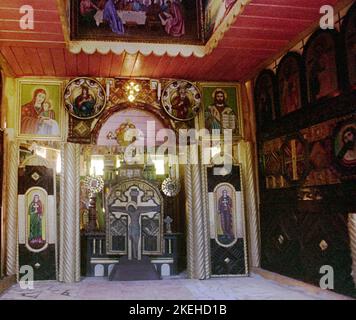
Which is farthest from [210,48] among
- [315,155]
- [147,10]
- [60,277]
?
[60,277]

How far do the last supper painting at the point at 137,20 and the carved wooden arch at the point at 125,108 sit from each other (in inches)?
54.2

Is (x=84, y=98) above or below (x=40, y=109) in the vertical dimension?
above

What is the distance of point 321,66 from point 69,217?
447 centimetres

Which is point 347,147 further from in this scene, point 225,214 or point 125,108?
point 125,108

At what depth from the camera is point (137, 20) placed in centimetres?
616

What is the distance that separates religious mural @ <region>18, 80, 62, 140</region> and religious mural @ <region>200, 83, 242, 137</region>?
2.62 metres

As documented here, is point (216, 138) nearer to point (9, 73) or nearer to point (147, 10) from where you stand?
point (147, 10)

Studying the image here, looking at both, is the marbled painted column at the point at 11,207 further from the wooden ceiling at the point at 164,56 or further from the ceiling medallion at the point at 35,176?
the wooden ceiling at the point at 164,56

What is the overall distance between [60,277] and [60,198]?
128cm

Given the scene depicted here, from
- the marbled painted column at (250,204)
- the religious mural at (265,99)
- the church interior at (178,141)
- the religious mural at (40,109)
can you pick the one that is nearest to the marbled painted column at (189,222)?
the church interior at (178,141)

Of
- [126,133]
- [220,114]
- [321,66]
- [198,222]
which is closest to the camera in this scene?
[321,66]

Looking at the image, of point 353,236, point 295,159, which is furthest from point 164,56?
point 353,236

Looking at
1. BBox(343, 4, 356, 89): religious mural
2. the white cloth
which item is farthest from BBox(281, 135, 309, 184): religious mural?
the white cloth

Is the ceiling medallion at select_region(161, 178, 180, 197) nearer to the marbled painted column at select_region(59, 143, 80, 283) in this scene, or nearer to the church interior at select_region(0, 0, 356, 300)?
the church interior at select_region(0, 0, 356, 300)
